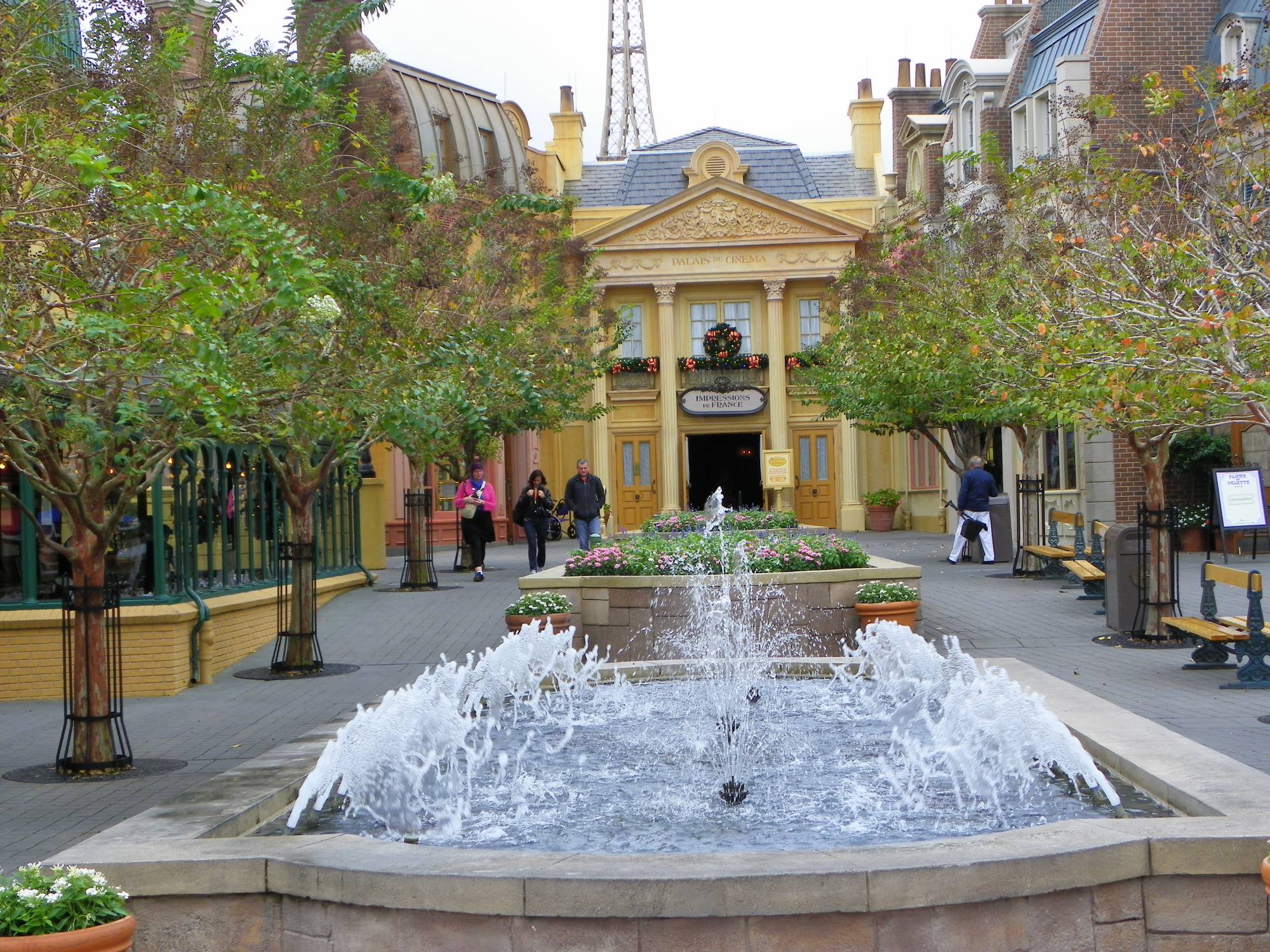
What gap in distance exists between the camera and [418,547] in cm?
2333

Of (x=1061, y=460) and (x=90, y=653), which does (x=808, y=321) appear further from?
(x=90, y=653)

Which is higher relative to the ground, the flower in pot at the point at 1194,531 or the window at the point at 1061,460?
the window at the point at 1061,460

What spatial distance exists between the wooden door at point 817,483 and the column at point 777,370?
76 cm

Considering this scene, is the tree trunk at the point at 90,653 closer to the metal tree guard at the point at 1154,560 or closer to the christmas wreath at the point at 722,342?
the metal tree guard at the point at 1154,560

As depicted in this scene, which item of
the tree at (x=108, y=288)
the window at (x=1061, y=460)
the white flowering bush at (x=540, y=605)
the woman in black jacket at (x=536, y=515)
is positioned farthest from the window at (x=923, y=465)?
the tree at (x=108, y=288)

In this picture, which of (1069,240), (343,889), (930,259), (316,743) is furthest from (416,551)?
(343,889)

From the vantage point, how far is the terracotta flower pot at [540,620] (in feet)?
44.8

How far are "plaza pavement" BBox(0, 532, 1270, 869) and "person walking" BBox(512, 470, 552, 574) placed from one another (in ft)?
2.54

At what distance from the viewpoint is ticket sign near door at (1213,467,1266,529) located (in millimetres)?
15422

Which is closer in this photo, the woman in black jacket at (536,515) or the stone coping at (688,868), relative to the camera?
the stone coping at (688,868)

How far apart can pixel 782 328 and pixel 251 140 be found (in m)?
33.4

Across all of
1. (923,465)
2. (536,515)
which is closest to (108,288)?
(536,515)

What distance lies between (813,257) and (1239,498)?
3048cm

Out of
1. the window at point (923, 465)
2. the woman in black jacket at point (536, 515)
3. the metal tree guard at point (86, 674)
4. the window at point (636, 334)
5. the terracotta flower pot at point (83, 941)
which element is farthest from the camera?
the window at point (636, 334)
